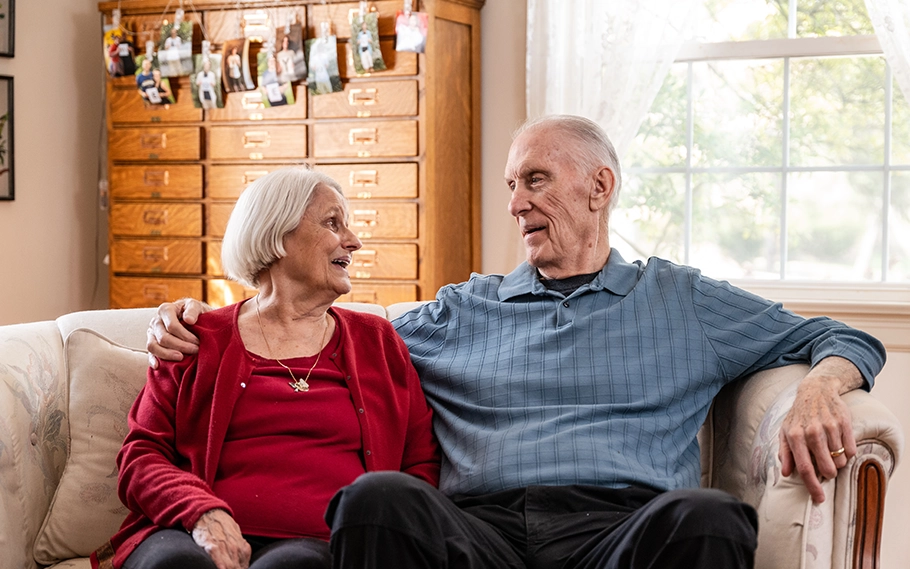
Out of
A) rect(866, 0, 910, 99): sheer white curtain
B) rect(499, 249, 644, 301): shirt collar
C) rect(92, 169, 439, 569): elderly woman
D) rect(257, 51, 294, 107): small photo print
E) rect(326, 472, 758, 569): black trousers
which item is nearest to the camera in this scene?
rect(326, 472, 758, 569): black trousers

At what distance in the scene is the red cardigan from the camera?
156cm

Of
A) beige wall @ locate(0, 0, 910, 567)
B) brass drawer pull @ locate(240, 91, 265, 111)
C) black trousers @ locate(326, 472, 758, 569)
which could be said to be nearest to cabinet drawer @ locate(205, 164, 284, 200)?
brass drawer pull @ locate(240, 91, 265, 111)

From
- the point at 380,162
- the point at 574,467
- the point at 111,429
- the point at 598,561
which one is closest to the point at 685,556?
the point at 598,561

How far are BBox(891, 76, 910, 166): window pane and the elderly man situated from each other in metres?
1.62

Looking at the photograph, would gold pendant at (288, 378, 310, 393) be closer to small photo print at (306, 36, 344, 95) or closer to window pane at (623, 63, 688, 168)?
small photo print at (306, 36, 344, 95)

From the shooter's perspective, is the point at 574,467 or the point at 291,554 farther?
the point at 574,467

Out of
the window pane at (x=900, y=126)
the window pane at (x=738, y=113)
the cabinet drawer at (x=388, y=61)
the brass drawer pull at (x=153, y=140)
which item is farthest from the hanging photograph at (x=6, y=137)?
the window pane at (x=900, y=126)

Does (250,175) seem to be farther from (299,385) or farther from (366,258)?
(299,385)

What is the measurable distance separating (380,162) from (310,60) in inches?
17.3

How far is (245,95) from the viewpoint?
3.52 m

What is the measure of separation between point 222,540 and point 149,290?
2.37 m

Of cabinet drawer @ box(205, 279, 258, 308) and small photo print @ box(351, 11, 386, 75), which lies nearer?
small photo print @ box(351, 11, 386, 75)

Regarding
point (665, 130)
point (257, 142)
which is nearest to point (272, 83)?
point (257, 142)

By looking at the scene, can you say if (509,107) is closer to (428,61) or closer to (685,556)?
(428,61)
